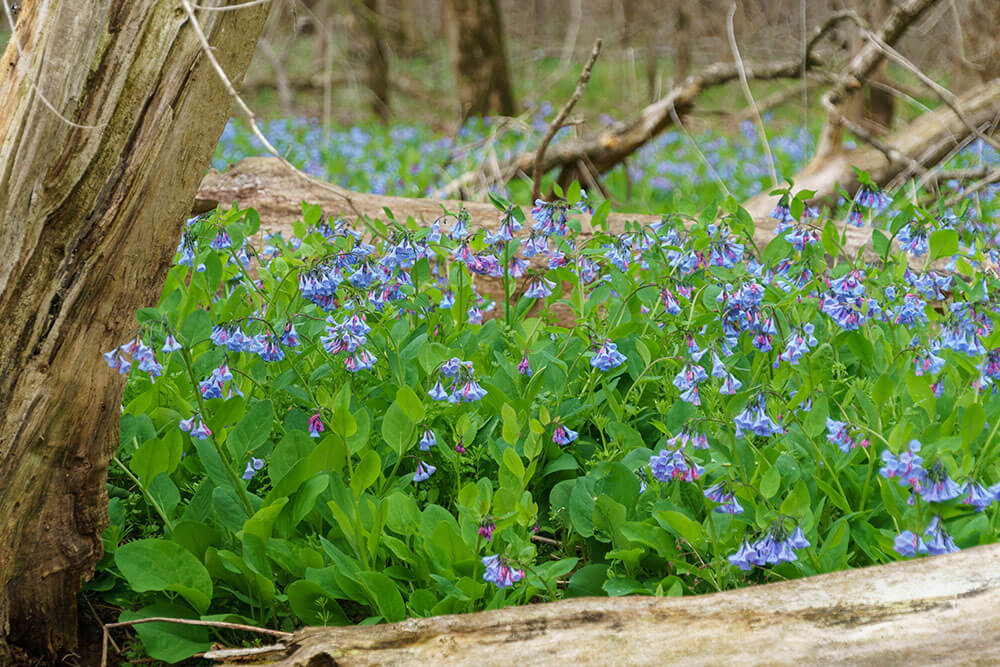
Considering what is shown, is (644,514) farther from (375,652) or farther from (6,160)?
(6,160)

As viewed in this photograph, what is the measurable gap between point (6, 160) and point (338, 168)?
17.7 ft

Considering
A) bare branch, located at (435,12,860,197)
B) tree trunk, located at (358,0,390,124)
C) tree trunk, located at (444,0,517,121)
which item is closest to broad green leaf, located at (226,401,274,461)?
bare branch, located at (435,12,860,197)

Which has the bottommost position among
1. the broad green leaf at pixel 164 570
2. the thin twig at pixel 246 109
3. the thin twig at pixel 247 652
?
the thin twig at pixel 247 652

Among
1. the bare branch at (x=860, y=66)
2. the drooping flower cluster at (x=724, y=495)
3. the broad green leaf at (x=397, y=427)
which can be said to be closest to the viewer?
the drooping flower cluster at (x=724, y=495)

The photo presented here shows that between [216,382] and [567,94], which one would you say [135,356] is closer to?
[216,382]

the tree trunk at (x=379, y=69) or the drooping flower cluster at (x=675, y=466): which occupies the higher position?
the tree trunk at (x=379, y=69)

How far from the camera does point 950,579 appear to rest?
4.68 ft

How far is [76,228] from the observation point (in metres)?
1.56

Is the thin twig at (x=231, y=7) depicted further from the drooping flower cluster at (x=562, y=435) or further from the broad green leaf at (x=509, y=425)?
the drooping flower cluster at (x=562, y=435)

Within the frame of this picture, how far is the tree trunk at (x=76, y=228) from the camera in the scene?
1533mm

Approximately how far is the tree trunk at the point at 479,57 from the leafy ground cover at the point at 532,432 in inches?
239

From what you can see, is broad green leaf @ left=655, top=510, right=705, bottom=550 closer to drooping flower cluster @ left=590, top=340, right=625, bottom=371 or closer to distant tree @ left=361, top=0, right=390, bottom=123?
drooping flower cluster @ left=590, top=340, right=625, bottom=371

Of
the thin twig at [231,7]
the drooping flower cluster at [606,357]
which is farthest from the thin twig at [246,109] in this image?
the drooping flower cluster at [606,357]

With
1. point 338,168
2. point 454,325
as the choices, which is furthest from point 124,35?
point 338,168
